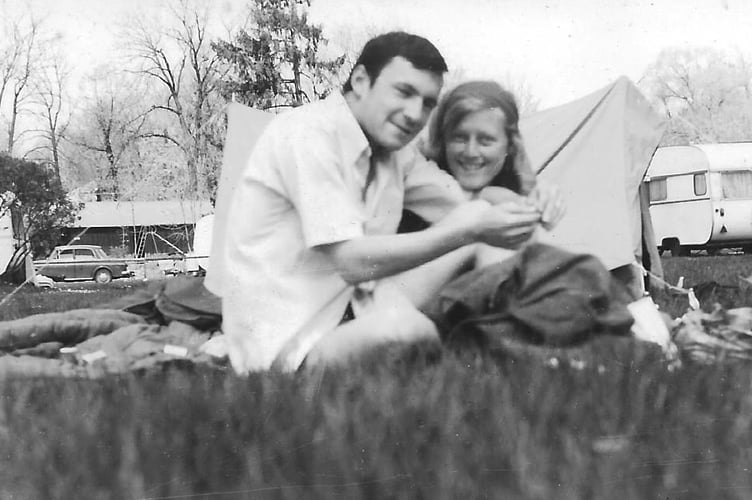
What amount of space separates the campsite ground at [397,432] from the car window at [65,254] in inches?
28.1

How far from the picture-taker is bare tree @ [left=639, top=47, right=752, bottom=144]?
93.4 inches

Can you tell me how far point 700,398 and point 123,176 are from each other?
5.17ft

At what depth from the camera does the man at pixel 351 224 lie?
6.95 ft

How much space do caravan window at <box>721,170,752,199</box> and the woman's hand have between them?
45.5 inches

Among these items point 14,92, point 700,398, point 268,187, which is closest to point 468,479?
point 700,398

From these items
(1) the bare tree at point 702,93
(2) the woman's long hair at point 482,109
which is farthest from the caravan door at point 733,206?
(2) the woman's long hair at point 482,109

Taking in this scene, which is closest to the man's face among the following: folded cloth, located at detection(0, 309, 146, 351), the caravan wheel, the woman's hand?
the woman's hand

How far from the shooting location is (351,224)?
209 centimetres

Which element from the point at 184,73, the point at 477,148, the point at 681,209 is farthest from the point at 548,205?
the point at 681,209

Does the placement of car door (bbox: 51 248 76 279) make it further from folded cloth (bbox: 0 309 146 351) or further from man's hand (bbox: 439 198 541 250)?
man's hand (bbox: 439 198 541 250)

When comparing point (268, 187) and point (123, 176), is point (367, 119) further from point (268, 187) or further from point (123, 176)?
point (123, 176)

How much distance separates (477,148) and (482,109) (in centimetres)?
10

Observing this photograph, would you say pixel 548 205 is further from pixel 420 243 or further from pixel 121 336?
pixel 121 336

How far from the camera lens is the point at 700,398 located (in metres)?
1.94
